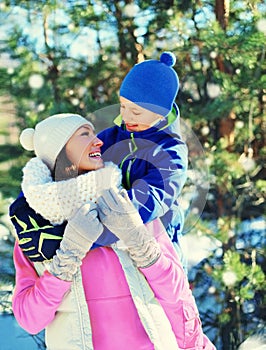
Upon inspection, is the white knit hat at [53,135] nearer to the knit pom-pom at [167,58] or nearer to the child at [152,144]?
the child at [152,144]

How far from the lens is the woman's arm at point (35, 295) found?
0.82 meters

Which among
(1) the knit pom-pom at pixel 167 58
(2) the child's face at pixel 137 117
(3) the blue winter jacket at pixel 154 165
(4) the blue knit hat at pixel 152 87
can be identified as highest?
(1) the knit pom-pom at pixel 167 58

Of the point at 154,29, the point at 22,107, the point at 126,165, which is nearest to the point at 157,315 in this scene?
the point at 126,165

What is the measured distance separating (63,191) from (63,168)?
0.05m

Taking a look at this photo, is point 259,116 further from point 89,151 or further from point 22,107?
point 89,151

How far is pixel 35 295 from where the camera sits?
84 cm

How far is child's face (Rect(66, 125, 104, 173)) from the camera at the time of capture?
845mm

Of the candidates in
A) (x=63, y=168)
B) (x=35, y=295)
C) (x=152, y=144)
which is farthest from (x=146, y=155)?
(x=35, y=295)

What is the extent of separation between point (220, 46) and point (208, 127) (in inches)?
14.3

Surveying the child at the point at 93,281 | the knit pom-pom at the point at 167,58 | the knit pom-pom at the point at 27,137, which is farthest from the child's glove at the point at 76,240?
the knit pom-pom at the point at 167,58

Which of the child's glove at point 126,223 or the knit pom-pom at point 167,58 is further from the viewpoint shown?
the knit pom-pom at point 167,58

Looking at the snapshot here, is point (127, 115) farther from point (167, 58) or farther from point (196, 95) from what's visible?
point (196, 95)

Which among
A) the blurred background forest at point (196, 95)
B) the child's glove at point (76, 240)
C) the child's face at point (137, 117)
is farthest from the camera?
the blurred background forest at point (196, 95)

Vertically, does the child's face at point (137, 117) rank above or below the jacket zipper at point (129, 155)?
above
